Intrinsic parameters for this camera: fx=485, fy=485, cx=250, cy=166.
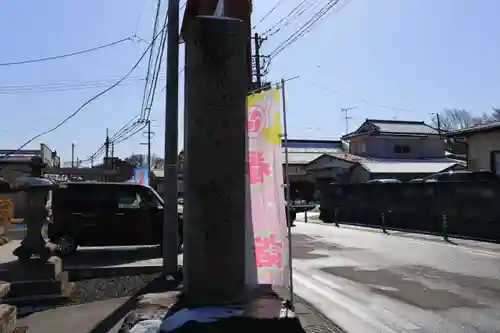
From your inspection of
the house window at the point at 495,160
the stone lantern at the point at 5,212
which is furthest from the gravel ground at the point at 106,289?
the house window at the point at 495,160

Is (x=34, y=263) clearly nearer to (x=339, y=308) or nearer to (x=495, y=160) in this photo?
(x=339, y=308)

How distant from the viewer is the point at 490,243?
52.9 ft

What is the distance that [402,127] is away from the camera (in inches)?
1927

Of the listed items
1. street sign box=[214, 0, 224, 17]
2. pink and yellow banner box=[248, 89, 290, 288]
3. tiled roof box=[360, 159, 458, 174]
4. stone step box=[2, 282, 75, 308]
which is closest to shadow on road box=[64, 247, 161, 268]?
stone step box=[2, 282, 75, 308]

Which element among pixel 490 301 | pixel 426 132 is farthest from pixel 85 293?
pixel 426 132

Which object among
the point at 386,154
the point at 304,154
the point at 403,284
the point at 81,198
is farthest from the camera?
the point at 304,154

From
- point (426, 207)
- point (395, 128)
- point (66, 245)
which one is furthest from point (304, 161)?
point (66, 245)

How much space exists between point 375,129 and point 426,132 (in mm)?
5553

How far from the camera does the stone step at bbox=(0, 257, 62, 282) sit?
8356 millimetres

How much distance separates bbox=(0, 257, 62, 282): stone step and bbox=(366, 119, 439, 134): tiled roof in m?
41.1

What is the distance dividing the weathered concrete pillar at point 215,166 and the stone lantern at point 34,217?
514 cm

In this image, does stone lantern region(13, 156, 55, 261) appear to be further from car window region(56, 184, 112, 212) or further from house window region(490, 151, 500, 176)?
house window region(490, 151, 500, 176)

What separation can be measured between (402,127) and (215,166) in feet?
155

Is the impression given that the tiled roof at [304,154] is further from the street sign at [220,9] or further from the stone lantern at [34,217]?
the street sign at [220,9]
